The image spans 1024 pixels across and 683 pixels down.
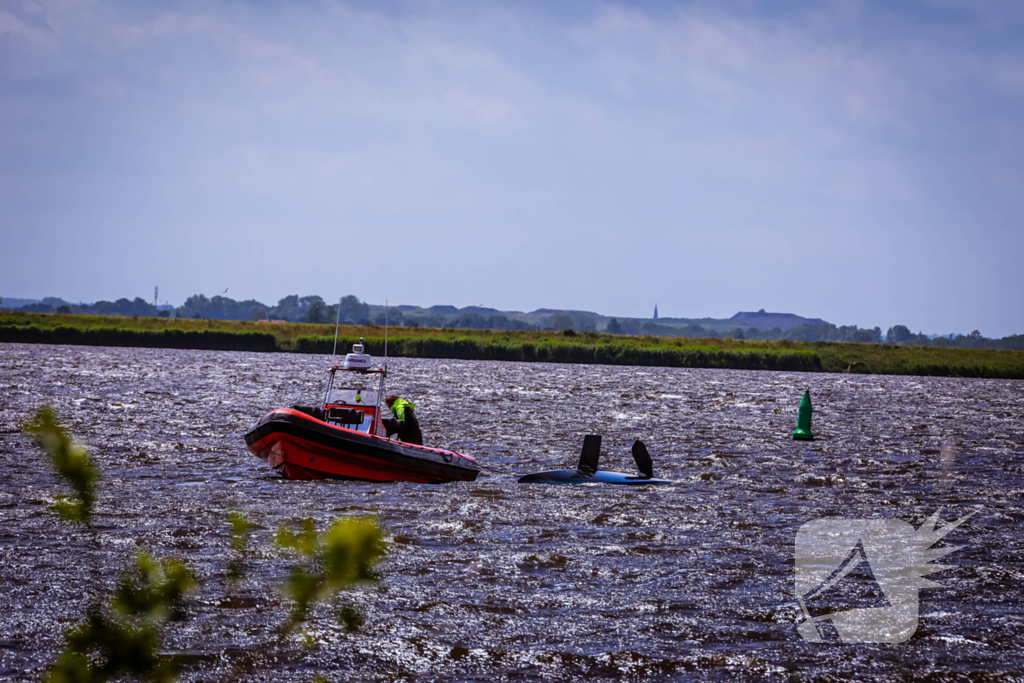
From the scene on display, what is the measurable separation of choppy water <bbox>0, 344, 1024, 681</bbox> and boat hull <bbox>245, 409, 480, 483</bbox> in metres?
0.39

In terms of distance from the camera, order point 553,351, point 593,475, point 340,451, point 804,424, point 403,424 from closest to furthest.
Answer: point 340,451 → point 403,424 → point 593,475 → point 804,424 → point 553,351

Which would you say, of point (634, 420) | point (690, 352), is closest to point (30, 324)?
point (690, 352)

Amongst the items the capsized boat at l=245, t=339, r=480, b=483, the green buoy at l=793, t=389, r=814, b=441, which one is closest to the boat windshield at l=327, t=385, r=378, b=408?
the capsized boat at l=245, t=339, r=480, b=483

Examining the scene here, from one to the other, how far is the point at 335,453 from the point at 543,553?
6.31m

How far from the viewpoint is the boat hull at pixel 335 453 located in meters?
17.0

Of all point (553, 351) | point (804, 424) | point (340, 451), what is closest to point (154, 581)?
point (340, 451)

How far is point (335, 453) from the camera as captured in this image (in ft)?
56.1

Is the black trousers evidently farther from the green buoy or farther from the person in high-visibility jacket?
the green buoy

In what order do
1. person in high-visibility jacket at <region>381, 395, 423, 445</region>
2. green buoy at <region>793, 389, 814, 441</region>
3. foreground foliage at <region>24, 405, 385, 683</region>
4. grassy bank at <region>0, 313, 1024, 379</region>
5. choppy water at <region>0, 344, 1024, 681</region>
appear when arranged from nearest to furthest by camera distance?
1. foreground foliage at <region>24, 405, 385, 683</region>
2. choppy water at <region>0, 344, 1024, 681</region>
3. person in high-visibility jacket at <region>381, 395, 423, 445</region>
4. green buoy at <region>793, 389, 814, 441</region>
5. grassy bank at <region>0, 313, 1024, 379</region>

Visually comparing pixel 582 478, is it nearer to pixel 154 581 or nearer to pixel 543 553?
pixel 543 553

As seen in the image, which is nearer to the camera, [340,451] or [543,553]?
[543,553]

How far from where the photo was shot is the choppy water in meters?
8.20

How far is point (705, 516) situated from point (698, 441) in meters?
12.7

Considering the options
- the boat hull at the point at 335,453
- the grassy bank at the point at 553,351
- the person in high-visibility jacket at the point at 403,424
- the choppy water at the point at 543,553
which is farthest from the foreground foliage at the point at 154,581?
the grassy bank at the point at 553,351
